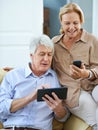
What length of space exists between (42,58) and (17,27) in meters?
2.19

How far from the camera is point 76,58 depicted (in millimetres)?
1927

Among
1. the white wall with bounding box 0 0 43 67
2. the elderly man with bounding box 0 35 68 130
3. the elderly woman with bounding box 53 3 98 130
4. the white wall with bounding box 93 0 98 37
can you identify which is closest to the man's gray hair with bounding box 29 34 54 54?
the elderly man with bounding box 0 35 68 130

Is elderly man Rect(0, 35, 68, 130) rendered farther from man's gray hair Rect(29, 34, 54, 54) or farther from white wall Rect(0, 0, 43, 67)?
white wall Rect(0, 0, 43, 67)

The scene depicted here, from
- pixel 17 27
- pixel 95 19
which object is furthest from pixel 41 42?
pixel 95 19

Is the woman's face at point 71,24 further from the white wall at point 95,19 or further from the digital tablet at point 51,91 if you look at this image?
the white wall at point 95,19

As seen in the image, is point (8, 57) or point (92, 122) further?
point (8, 57)

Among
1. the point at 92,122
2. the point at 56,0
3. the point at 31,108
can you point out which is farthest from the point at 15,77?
the point at 56,0

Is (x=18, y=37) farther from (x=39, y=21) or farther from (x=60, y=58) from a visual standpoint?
(x=60, y=58)

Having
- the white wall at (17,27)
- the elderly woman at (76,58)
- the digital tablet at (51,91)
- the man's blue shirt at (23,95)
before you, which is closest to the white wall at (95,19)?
the white wall at (17,27)

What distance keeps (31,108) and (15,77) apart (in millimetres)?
230

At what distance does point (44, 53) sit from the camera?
6.02 ft

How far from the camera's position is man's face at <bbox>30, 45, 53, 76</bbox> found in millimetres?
1831

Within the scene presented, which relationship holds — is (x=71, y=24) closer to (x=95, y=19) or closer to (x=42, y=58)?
(x=42, y=58)

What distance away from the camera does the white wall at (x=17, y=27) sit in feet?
12.8
